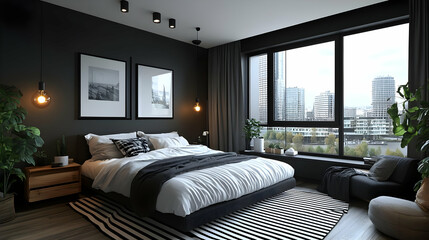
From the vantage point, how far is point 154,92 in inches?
195

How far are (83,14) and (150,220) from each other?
335cm

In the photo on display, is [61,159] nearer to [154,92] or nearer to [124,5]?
[154,92]

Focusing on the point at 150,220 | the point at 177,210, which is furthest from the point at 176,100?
the point at 177,210

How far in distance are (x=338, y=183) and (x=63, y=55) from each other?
14.6 feet

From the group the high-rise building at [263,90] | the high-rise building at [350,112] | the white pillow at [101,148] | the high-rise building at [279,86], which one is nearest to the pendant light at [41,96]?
the white pillow at [101,148]

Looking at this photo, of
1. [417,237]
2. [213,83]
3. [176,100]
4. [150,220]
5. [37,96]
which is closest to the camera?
[417,237]

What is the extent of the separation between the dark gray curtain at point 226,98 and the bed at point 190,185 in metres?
1.65

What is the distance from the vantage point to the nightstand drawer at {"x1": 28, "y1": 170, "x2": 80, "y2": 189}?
3.13 meters

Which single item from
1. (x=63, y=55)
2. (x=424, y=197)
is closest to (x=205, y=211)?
(x=424, y=197)

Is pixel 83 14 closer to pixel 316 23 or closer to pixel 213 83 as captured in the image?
pixel 213 83

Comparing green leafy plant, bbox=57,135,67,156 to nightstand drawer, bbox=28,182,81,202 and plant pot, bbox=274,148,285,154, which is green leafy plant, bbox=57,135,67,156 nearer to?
nightstand drawer, bbox=28,182,81,202

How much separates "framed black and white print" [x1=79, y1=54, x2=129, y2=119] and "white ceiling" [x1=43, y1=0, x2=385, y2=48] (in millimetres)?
774

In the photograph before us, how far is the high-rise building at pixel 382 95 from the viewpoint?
3.94m

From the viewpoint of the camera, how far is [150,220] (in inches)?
110
